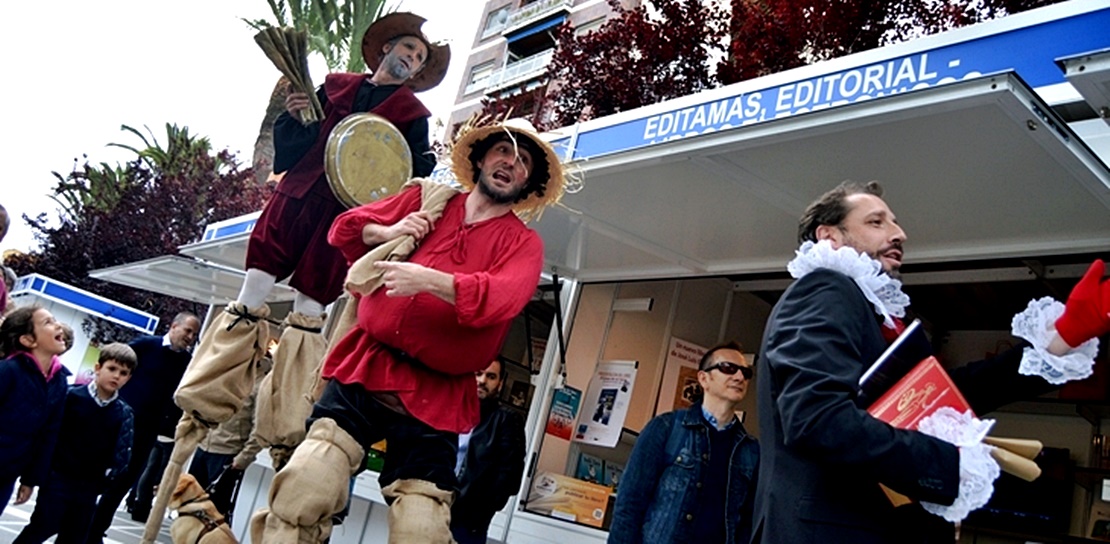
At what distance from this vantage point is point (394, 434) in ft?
8.89

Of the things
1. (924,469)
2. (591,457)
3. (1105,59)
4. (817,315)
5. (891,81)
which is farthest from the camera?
(591,457)

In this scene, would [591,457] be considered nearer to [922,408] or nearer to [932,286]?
[932,286]

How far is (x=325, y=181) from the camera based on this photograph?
11.5 feet

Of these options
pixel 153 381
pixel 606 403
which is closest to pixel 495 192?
pixel 606 403

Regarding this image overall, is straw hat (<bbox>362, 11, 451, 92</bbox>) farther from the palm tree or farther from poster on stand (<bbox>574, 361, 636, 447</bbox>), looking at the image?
the palm tree

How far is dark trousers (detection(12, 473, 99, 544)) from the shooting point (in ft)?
16.5

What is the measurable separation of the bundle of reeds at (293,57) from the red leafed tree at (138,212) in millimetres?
21317

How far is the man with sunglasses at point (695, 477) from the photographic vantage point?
3.69 meters

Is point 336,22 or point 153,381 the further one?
point 336,22

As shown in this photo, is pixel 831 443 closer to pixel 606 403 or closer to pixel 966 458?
pixel 966 458

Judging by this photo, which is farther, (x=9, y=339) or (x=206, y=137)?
(x=206, y=137)

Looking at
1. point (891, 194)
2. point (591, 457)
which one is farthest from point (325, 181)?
point (591, 457)

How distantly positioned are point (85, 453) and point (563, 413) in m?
3.00

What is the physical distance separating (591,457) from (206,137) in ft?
82.9
